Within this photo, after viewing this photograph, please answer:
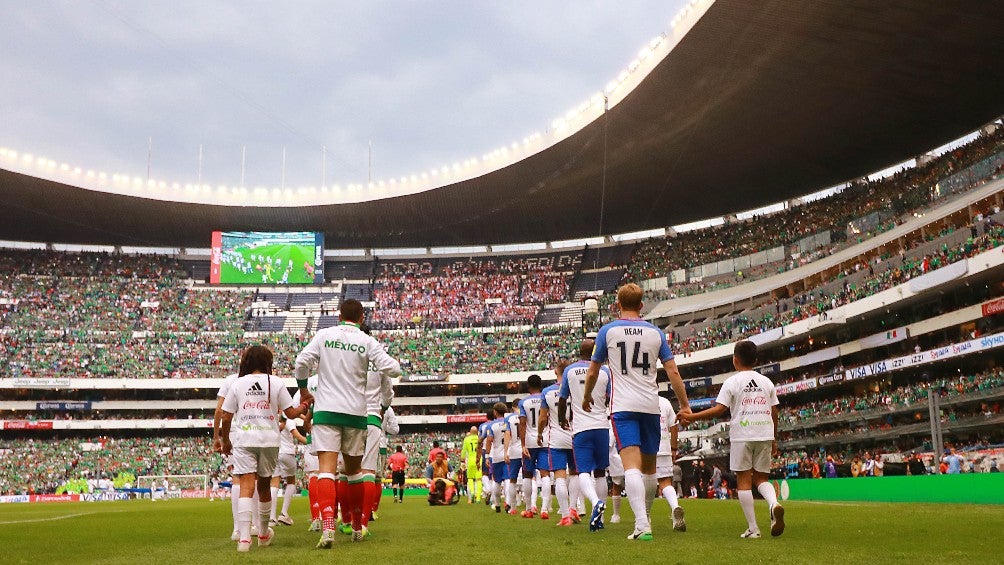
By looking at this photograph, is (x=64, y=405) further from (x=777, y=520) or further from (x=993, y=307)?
(x=777, y=520)

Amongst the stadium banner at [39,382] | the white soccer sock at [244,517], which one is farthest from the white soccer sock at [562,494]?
the stadium banner at [39,382]

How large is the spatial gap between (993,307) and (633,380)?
27.9m

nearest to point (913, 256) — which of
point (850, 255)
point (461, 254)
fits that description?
point (850, 255)

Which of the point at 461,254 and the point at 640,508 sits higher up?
the point at 461,254

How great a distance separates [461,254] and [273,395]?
6045 cm

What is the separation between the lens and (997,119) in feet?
135

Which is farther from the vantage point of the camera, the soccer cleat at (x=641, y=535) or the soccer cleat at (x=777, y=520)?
the soccer cleat at (x=777, y=520)

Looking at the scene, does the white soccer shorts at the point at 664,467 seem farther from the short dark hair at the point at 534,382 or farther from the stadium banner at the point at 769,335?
the stadium banner at the point at 769,335

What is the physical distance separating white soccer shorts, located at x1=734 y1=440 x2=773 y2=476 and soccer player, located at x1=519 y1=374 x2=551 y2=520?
3.94 m

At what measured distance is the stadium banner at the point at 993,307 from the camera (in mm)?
29594

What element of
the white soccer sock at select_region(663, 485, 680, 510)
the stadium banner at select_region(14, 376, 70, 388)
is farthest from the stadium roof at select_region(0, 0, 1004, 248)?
the white soccer sock at select_region(663, 485, 680, 510)

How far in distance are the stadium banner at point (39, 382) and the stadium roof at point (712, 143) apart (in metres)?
10.9

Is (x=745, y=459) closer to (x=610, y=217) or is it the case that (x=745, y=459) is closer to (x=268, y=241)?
(x=610, y=217)

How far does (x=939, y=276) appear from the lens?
107 ft
